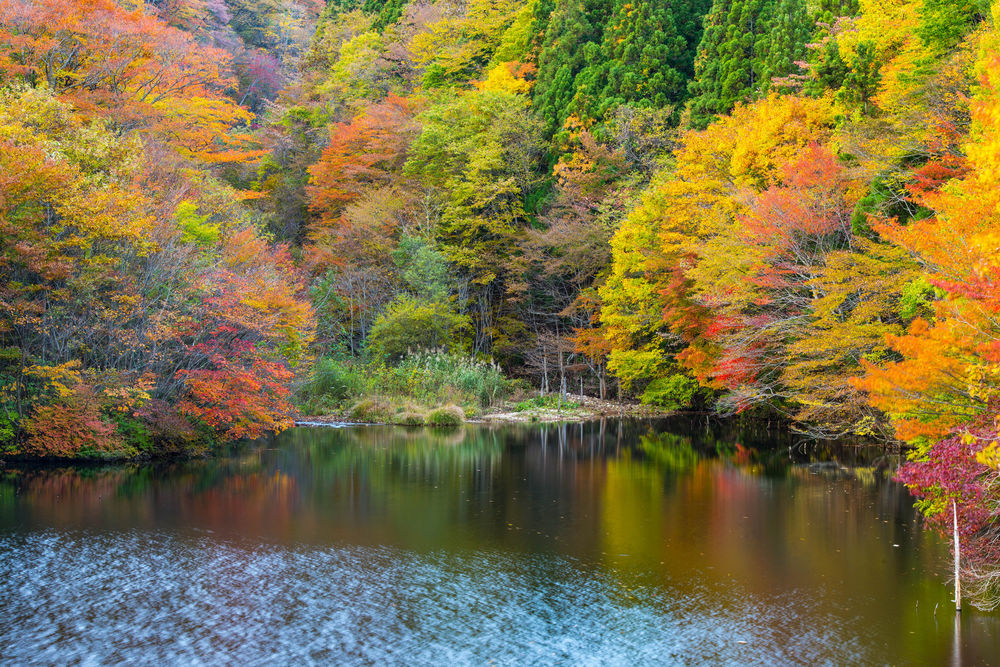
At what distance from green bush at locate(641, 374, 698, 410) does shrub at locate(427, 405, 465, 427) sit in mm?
7171

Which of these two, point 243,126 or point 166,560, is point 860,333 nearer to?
point 166,560

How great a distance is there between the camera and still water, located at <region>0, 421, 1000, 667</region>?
7844mm

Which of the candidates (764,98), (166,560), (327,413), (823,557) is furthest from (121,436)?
(764,98)

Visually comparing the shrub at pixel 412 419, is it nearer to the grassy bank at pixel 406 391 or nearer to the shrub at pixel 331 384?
the grassy bank at pixel 406 391

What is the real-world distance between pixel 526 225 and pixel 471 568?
83.2 feet

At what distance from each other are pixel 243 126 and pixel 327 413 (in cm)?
2575

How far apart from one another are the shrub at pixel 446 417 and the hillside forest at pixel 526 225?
1650mm

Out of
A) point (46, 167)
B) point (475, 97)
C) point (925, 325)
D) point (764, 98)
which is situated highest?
point (475, 97)

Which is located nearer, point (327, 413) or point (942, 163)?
point (942, 163)

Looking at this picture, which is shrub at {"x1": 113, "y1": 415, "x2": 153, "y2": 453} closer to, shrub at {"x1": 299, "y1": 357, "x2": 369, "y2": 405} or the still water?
the still water

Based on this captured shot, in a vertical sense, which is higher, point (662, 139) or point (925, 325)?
point (662, 139)

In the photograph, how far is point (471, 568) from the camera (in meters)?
10.4

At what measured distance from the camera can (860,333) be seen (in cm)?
1681

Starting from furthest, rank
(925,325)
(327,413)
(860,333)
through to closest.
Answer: (327,413) < (860,333) < (925,325)
